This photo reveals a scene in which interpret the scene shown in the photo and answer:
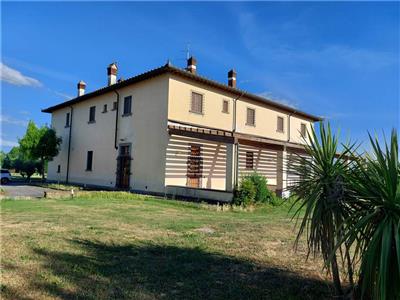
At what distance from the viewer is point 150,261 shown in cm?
525

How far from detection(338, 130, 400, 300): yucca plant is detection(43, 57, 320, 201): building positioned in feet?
37.5

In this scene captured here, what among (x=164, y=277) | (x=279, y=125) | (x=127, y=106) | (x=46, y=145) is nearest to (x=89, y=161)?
(x=46, y=145)

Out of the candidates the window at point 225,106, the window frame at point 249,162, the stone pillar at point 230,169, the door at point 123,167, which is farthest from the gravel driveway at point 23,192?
the window frame at point 249,162

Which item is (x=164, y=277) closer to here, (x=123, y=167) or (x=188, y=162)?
(x=188, y=162)

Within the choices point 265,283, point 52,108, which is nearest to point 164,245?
point 265,283

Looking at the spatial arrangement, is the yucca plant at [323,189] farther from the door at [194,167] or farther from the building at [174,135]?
the door at [194,167]

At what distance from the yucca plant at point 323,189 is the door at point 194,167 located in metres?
15.2

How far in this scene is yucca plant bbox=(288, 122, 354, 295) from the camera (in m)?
3.51

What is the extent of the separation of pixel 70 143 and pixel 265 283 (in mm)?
25569

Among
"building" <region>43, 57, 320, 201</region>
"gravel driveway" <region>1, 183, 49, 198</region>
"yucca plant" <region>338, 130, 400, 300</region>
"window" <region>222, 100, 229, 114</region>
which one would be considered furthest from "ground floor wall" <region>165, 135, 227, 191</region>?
"yucca plant" <region>338, 130, 400, 300</region>

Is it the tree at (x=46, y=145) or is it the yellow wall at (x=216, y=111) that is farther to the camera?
the tree at (x=46, y=145)

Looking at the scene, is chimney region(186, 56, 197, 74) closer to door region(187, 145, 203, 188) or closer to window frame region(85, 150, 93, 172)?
door region(187, 145, 203, 188)

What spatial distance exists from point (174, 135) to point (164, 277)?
44.4ft

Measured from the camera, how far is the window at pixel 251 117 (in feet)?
76.5
